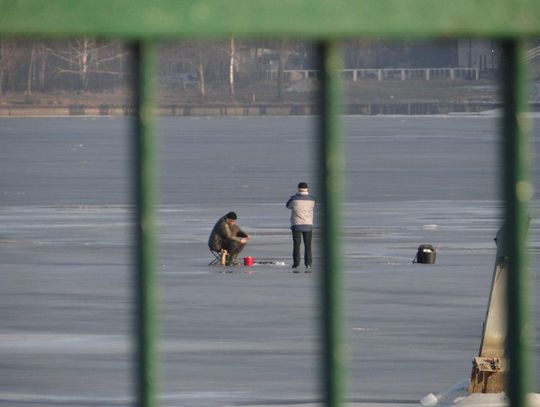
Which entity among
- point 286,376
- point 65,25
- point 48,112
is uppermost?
point 48,112

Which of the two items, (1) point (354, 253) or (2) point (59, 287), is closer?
(2) point (59, 287)

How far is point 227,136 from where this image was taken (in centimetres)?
9400

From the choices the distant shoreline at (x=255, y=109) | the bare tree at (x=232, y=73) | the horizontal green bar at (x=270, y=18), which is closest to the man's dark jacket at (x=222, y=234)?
the horizontal green bar at (x=270, y=18)

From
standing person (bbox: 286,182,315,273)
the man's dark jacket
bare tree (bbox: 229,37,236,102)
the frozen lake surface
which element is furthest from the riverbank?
the man's dark jacket

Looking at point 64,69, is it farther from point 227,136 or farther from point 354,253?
point 354,253

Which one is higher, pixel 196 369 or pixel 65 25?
pixel 65 25

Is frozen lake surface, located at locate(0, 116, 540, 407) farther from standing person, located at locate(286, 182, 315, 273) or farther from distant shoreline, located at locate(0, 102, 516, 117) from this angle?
distant shoreline, located at locate(0, 102, 516, 117)

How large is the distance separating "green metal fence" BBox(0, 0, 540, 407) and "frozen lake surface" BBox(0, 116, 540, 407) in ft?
0.32

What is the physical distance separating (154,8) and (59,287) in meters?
20.3

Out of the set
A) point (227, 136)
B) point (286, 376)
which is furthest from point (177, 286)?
point (227, 136)

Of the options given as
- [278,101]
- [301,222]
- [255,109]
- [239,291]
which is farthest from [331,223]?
[278,101]

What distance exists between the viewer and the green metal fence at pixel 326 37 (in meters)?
1.94

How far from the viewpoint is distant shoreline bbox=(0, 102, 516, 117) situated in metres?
133

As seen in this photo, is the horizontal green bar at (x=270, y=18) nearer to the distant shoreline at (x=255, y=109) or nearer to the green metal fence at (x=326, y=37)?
the green metal fence at (x=326, y=37)
